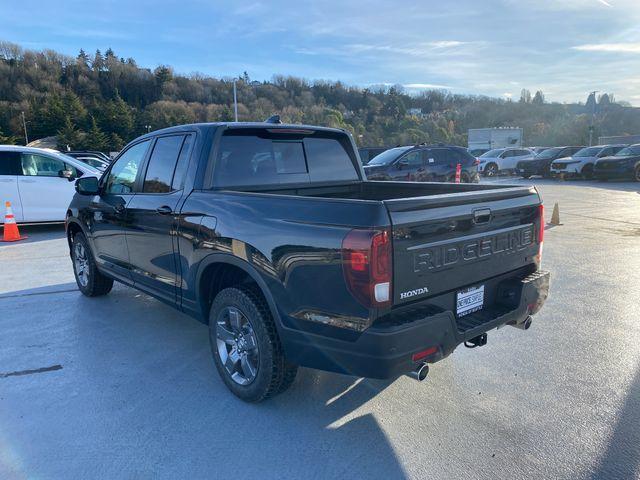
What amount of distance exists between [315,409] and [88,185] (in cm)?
350

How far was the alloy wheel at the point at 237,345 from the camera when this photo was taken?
3.24 metres

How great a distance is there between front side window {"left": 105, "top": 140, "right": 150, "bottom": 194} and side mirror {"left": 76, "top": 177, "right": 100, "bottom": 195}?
0.11 metres

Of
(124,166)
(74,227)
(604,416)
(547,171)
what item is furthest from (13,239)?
(547,171)

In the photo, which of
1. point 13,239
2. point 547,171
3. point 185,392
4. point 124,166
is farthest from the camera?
point 547,171

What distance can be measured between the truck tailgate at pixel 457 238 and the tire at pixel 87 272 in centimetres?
407

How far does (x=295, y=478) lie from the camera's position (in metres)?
2.52

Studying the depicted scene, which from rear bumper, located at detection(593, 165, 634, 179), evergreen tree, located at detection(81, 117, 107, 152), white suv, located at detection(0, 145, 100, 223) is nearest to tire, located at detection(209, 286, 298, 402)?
white suv, located at detection(0, 145, 100, 223)

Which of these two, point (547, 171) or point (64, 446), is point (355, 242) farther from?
point (547, 171)

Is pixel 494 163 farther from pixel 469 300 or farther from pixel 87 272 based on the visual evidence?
pixel 469 300

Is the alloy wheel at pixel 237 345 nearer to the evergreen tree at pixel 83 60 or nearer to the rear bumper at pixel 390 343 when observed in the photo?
the rear bumper at pixel 390 343

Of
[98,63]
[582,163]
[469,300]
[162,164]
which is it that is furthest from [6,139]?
[469,300]

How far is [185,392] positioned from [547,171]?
2694cm

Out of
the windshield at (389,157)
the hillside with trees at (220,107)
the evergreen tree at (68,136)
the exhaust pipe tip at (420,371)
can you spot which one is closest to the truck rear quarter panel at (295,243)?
the exhaust pipe tip at (420,371)

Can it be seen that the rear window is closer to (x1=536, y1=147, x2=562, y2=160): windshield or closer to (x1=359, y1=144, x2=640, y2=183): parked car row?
(x1=359, y1=144, x2=640, y2=183): parked car row
